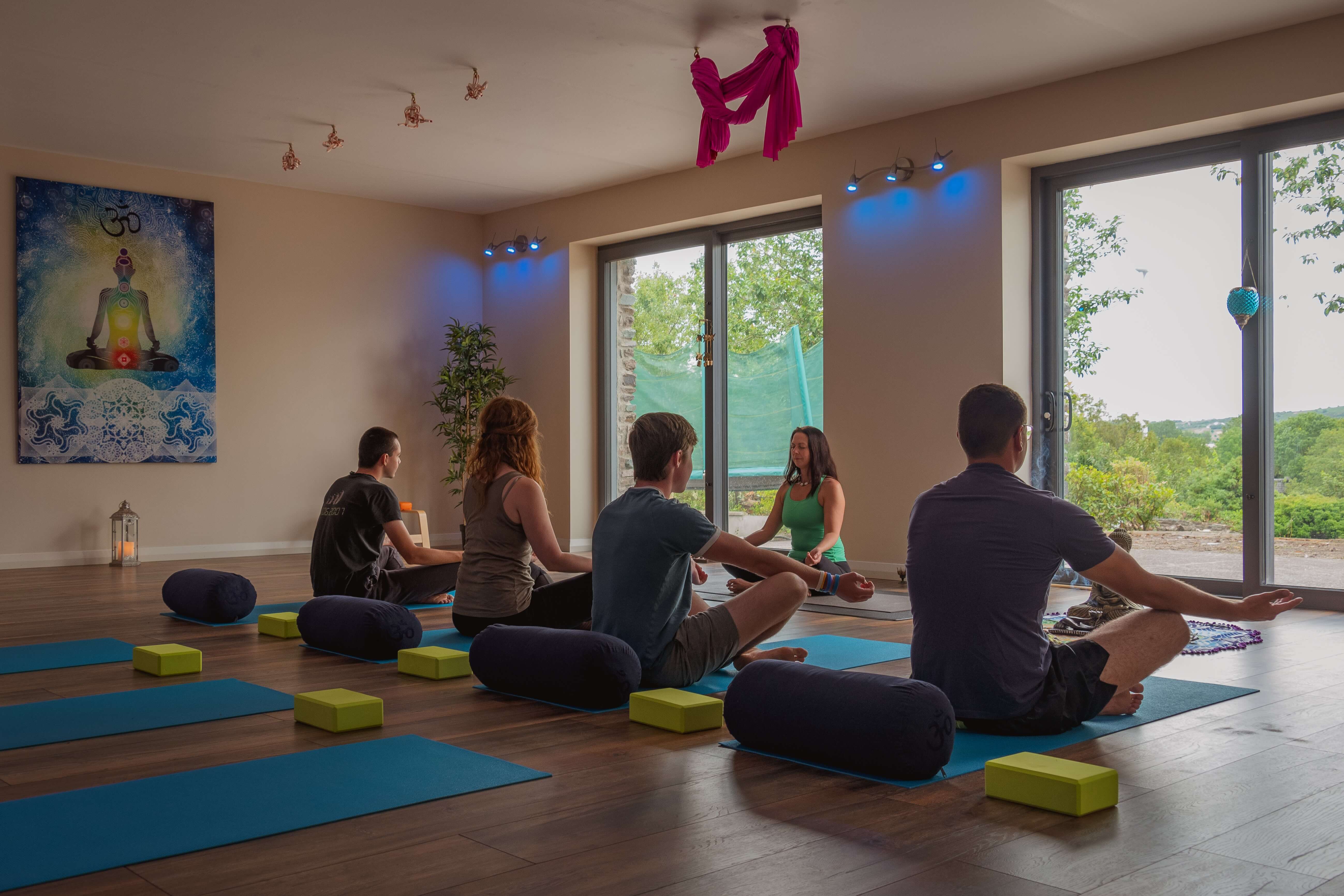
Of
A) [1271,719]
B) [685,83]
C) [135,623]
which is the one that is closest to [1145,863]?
[1271,719]

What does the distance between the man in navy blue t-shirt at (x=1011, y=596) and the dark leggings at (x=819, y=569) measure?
4.84 ft

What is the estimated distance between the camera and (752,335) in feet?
25.2

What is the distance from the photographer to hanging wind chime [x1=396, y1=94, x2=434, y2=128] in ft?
19.6

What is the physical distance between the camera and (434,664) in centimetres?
340

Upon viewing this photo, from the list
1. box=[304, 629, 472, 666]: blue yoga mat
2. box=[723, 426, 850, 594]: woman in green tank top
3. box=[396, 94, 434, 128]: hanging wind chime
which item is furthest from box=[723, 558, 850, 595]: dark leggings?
box=[396, 94, 434, 128]: hanging wind chime

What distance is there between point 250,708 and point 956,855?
2.00 metres

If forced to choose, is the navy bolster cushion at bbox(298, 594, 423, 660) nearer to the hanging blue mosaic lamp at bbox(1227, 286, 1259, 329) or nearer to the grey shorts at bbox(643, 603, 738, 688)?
the grey shorts at bbox(643, 603, 738, 688)

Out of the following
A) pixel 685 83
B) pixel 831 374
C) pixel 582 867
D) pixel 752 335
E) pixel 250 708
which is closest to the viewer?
pixel 582 867

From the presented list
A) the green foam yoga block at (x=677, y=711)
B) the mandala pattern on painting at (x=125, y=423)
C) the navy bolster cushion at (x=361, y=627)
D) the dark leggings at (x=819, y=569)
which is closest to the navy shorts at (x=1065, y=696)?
the green foam yoga block at (x=677, y=711)

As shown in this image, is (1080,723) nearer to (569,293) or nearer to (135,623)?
(135,623)

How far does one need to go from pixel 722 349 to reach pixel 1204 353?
3.32 metres

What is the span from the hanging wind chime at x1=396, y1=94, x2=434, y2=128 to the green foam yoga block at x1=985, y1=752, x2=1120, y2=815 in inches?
197

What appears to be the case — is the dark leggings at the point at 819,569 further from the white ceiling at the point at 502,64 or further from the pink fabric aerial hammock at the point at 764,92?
the white ceiling at the point at 502,64

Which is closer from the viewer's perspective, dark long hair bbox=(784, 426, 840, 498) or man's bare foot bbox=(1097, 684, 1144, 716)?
man's bare foot bbox=(1097, 684, 1144, 716)
